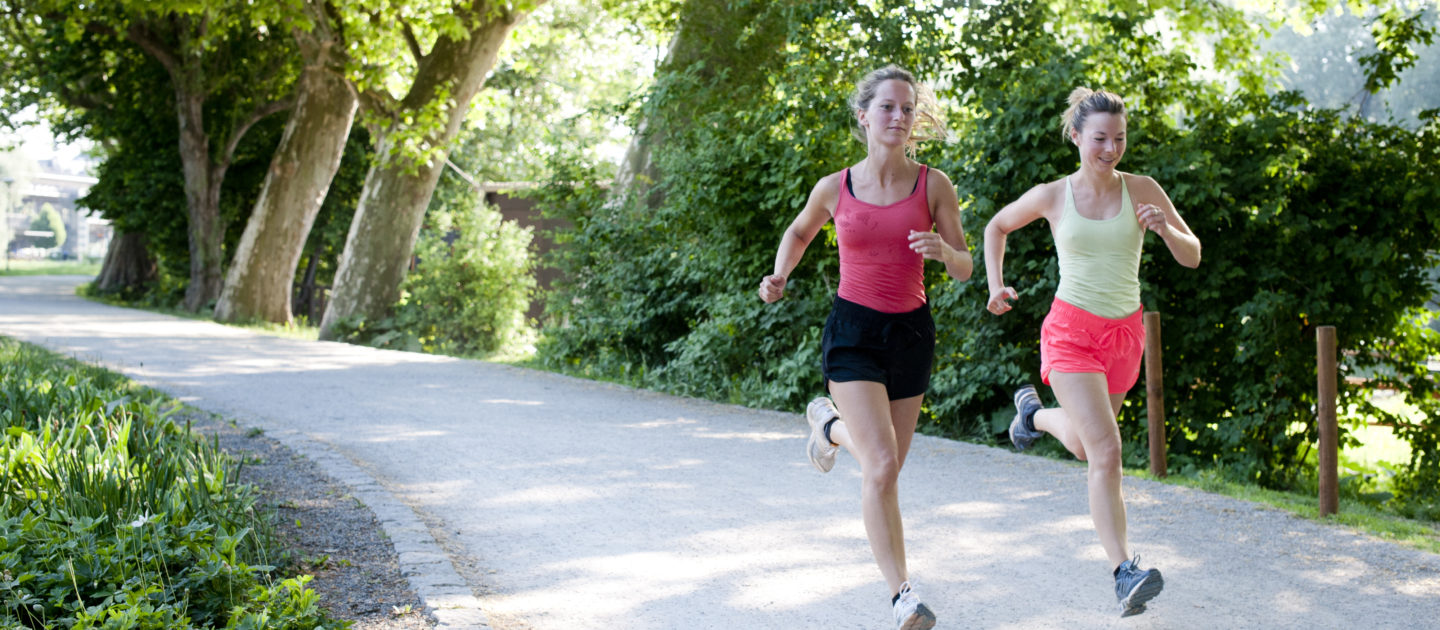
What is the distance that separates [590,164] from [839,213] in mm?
9842

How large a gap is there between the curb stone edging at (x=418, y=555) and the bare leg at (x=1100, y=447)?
2.20 m

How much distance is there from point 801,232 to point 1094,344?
118 cm

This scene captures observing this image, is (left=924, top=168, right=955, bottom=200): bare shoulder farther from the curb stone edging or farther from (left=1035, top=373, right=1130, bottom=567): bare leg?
the curb stone edging

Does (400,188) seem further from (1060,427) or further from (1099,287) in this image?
(1099,287)

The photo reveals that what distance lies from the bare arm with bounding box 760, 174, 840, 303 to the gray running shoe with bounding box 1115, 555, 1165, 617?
154 centimetres

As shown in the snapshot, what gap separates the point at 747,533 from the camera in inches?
227

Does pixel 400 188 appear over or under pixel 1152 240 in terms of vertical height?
over

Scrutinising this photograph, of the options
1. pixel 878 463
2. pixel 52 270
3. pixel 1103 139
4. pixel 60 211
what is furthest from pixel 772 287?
pixel 60 211

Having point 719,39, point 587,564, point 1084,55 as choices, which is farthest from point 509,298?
point 587,564

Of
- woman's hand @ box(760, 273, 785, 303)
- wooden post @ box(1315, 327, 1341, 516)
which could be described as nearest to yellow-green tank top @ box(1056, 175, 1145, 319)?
woman's hand @ box(760, 273, 785, 303)

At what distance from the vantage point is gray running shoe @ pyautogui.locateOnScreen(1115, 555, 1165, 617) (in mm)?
4066

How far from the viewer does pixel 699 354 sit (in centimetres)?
1117

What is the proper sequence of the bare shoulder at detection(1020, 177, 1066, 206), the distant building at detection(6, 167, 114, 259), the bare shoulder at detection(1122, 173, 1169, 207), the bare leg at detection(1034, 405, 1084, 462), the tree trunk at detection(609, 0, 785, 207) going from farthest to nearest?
the distant building at detection(6, 167, 114, 259) < the tree trunk at detection(609, 0, 785, 207) < the bare leg at detection(1034, 405, 1084, 462) < the bare shoulder at detection(1020, 177, 1066, 206) < the bare shoulder at detection(1122, 173, 1169, 207)

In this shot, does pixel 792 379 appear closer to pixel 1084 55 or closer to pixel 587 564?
pixel 1084 55
